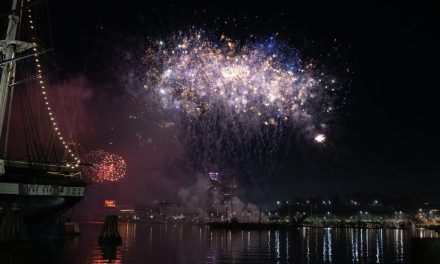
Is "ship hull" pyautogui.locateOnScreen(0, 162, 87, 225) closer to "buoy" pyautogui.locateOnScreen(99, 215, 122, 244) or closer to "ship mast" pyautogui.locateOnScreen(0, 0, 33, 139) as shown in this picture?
"ship mast" pyautogui.locateOnScreen(0, 0, 33, 139)

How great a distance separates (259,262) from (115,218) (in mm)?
17034

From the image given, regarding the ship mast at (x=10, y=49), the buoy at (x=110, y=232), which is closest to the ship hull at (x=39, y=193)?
the ship mast at (x=10, y=49)

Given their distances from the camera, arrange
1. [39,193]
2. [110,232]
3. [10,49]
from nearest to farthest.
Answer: [110,232] → [10,49] → [39,193]

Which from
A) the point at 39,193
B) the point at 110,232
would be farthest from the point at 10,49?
the point at 110,232

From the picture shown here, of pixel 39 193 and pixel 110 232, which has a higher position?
pixel 39 193

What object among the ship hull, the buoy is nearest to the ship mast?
the ship hull

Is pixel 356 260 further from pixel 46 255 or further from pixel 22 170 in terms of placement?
pixel 22 170

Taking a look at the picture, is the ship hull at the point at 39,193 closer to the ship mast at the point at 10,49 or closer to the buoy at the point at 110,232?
the ship mast at the point at 10,49

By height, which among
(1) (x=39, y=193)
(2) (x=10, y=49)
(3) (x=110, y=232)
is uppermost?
(2) (x=10, y=49)

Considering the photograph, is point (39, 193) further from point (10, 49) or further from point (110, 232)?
point (10, 49)

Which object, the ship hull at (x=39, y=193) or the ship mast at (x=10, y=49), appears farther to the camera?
the ship hull at (x=39, y=193)

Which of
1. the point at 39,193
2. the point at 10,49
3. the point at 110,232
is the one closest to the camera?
the point at 110,232

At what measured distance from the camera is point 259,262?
28.6 metres

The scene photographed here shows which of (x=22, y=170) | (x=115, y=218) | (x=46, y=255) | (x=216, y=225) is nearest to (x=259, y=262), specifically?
(x=46, y=255)
